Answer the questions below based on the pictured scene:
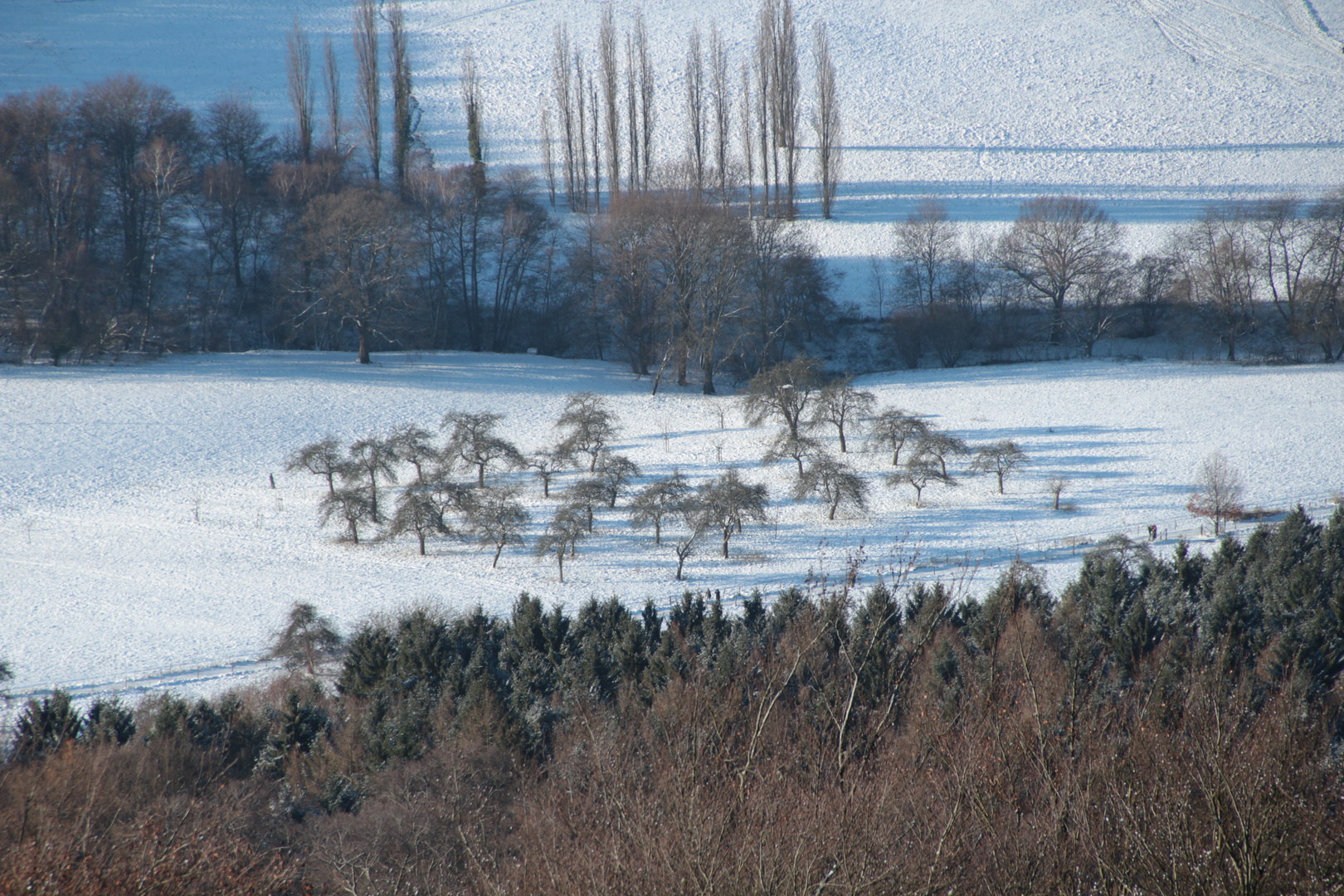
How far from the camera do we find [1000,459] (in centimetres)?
2492

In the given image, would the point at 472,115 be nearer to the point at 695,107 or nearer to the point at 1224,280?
the point at 695,107

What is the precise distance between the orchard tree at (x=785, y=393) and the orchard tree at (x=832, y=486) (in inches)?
241

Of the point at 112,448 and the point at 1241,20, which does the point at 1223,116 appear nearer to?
the point at 1241,20

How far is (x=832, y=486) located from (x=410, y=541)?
12.9 m

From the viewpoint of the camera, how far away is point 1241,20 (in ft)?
236

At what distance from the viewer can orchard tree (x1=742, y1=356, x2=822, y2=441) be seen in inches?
1208

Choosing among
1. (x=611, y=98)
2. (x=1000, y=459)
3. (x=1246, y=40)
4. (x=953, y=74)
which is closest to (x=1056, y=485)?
(x=1000, y=459)

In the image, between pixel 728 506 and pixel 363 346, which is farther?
pixel 363 346

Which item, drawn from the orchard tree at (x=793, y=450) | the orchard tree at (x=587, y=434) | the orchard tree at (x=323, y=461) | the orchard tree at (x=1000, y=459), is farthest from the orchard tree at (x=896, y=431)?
the orchard tree at (x=323, y=461)

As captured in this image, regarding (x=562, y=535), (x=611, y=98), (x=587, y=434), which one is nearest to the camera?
(x=562, y=535)

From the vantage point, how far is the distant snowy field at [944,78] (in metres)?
56.8

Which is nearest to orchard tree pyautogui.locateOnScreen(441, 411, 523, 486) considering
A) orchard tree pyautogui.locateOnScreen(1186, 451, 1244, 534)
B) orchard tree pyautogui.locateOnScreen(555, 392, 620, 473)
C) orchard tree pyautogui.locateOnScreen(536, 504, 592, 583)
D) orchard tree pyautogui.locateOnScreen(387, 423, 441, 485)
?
orchard tree pyautogui.locateOnScreen(387, 423, 441, 485)

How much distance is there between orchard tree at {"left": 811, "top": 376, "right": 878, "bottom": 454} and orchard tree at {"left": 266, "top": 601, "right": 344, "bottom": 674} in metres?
19.5

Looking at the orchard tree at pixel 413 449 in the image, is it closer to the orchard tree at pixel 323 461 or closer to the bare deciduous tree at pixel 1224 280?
the orchard tree at pixel 323 461
